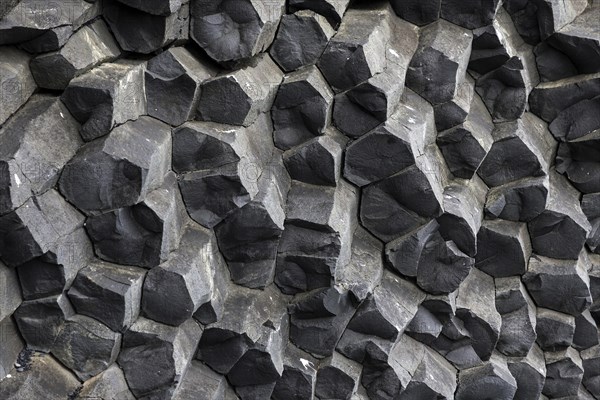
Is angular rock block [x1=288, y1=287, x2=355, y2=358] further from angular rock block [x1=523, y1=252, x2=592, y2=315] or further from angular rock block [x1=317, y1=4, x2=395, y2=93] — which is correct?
angular rock block [x1=523, y1=252, x2=592, y2=315]

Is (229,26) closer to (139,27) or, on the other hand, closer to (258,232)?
(139,27)

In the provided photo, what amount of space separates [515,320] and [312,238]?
2.83ft

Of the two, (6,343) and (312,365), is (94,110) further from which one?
Result: (312,365)

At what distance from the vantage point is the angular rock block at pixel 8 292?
2.34 meters

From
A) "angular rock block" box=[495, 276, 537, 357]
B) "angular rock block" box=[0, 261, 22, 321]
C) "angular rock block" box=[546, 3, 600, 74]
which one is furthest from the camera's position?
"angular rock block" box=[495, 276, 537, 357]

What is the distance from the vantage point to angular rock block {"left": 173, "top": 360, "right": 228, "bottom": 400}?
2.60 m

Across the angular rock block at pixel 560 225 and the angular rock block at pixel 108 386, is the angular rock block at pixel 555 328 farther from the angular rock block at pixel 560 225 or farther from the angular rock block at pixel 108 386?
the angular rock block at pixel 108 386

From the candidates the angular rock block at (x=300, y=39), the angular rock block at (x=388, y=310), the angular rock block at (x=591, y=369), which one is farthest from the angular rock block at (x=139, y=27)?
the angular rock block at (x=591, y=369)

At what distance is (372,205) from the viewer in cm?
280

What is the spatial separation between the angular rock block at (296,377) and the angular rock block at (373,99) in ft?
2.29

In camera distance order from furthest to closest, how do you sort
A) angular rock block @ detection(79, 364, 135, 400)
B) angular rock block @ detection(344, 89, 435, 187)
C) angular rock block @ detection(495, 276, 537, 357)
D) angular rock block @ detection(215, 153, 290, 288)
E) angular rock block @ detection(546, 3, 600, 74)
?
angular rock block @ detection(495, 276, 537, 357), angular rock block @ detection(546, 3, 600, 74), angular rock block @ detection(344, 89, 435, 187), angular rock block @ detection(215, 153, 290, 288), angular rock block @ detection(79, 364, 135, 400)

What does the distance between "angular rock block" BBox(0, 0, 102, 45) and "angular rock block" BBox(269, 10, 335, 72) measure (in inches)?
24.3

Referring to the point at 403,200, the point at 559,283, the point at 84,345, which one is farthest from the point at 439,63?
the point at 84,345

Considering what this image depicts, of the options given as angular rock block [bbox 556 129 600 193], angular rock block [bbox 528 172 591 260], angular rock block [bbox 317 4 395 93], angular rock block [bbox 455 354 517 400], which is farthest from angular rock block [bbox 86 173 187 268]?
angular rock block [bbox 556 129 600 193]
